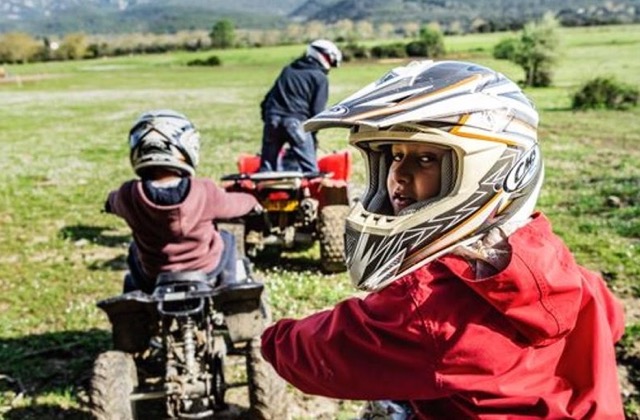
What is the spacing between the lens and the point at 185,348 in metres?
4.43

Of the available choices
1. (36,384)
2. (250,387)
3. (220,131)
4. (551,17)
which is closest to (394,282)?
(250,387)

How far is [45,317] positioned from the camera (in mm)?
6863

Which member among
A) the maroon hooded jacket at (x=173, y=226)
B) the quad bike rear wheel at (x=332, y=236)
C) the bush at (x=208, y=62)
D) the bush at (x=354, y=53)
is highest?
the maroon hooded jacket at (x=173, y=226)

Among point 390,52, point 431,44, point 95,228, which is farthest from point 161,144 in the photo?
point 390,52

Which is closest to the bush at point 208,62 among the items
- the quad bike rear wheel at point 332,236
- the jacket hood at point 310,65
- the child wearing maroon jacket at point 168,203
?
the jacket hood at point 310,65

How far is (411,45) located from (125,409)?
72.2m

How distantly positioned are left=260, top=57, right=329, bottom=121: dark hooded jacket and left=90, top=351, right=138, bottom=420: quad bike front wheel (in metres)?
5.73

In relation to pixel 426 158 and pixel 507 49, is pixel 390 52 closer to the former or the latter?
pixel 507 49

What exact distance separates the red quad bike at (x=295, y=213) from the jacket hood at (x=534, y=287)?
5.43m

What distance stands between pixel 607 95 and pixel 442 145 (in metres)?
25.9

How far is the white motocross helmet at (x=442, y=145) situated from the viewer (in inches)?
85.0

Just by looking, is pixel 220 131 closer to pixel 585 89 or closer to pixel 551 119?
pixel 551 119

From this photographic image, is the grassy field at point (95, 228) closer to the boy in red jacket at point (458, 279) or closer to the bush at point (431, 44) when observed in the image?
the boy in red jacket at point (458, 279)

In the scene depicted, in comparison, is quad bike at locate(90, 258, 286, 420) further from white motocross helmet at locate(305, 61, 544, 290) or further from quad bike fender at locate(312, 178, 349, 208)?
quad bike fender at locate(312, 178, 349, 208)
